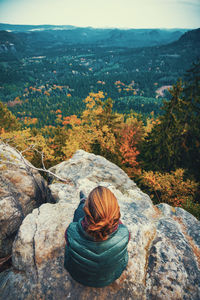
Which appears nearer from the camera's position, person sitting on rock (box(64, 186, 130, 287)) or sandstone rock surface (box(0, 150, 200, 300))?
person sitting on rock (box(64, 186, 130, 287))

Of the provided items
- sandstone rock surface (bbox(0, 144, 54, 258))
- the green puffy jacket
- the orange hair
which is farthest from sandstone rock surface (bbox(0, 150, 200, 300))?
the orange hair

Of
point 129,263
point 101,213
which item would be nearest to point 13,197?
point 129,263

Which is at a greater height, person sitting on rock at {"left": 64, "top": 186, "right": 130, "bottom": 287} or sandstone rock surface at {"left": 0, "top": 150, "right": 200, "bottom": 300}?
person sitting on rock at {"left": 64, "top": 186, "right": 130, "bottom": 287}

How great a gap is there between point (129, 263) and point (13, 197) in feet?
21.6

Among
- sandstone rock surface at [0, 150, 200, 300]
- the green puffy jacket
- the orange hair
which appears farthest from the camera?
sandstone rock surface at [0, 150, 200, 300]

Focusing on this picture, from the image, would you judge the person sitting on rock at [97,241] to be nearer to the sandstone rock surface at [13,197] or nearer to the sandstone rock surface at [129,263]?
the sandstone rock surface at [129,263]

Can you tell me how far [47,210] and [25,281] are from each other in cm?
268

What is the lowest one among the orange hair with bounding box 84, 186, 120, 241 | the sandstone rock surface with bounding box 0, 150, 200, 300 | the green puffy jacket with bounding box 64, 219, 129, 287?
the sandstone rock surface with bounding box 0, 150, 200, 300

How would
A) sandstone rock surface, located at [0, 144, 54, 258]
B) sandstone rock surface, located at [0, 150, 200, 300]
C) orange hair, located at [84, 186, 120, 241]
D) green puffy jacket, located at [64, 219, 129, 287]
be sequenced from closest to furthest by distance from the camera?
orange hair, located at [84, 186, 120, 241] < green puffy jacket, located at [64, 219, 129, 287] < sandstone rock surface, located at [0, 150, 200, 300] < sandstone rock surface, located at [0, 144, 54, 258]

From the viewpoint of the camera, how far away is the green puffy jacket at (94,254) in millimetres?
3115

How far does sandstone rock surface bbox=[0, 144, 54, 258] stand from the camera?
7.14m

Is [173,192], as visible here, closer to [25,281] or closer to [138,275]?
[138,275]

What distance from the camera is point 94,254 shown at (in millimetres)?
3094

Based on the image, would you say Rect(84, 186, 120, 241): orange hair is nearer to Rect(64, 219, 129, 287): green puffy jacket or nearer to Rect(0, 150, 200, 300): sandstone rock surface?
Rect(64, 219, 129, 287): green puffy jacket
